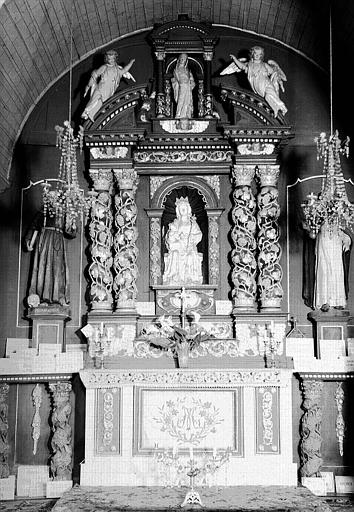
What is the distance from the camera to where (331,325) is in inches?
394

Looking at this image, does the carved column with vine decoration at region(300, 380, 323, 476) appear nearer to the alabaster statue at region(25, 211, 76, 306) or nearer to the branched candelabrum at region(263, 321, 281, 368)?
the branched candelabrum at region(263, 321, 281, 368)

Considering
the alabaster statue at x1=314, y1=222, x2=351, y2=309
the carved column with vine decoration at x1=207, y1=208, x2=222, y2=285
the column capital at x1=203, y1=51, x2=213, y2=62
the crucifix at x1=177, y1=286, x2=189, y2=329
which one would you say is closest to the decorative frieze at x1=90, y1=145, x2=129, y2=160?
the carved column with vine decoration at x1=207, y1=208, x2=222, y2=285

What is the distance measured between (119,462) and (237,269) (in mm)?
2555

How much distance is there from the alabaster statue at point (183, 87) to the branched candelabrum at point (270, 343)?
8.88 feet

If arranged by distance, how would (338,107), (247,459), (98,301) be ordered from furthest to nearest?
(338,107), (98,301), (247,459)

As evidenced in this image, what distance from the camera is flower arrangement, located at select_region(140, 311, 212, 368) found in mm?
9742

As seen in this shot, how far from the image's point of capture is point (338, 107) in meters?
10.7

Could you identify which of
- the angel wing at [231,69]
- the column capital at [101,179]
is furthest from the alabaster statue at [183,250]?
the angel wing at [231,69]

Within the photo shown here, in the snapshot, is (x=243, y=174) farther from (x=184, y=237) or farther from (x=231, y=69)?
(x=231, y=69)

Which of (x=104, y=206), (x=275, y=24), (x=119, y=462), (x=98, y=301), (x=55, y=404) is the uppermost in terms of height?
(x=275, y=24)

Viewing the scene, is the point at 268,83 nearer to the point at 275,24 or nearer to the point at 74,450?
the point at 275,24

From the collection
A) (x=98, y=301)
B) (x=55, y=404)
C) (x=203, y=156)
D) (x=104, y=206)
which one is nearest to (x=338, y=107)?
(x=203, y=156)

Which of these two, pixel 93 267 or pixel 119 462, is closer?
pixel 119 462

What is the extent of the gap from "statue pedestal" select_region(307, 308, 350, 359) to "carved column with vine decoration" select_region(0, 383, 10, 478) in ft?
11.8
